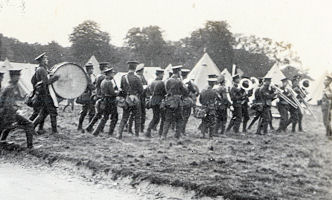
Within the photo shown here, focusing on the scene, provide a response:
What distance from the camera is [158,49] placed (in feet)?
218

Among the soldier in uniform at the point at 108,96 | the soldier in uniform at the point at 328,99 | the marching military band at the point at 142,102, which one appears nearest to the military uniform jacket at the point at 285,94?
the marching military band at the point at 142,102

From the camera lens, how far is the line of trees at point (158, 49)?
4959 cm

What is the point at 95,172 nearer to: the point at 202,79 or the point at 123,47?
the point at 202,79

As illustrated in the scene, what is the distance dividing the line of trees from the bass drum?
32.2 m

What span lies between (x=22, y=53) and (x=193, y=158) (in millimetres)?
62314

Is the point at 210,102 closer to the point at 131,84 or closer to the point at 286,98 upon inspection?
the point at 131,84

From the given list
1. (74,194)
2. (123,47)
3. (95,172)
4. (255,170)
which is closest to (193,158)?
(255,170)

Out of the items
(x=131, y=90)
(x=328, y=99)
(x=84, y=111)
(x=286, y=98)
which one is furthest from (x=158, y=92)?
(x=328, y=99)

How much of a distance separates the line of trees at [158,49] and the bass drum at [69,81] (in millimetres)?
32194

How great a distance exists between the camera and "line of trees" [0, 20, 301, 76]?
163ft

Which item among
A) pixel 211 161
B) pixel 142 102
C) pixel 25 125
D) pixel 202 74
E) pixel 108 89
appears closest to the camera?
pixel 211 161

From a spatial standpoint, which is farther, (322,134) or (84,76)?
(322,134)

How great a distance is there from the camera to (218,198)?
19.2 feet

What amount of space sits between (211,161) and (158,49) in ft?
196
